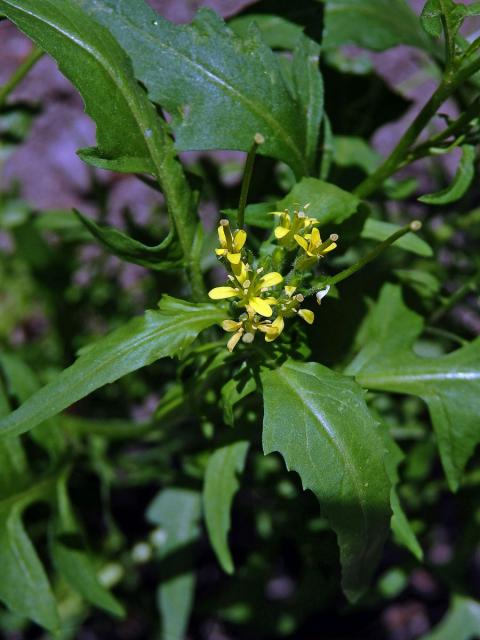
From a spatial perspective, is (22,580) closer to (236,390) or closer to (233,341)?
(236,390)

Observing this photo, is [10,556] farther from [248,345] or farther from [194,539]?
[248,345]

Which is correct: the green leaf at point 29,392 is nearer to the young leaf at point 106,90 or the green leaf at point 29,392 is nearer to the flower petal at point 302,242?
the young leaf at point 106,90

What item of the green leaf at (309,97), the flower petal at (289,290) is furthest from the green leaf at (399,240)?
the flower petal at (289,290)

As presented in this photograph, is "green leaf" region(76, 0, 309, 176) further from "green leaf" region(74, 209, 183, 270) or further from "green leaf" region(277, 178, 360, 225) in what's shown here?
"green leaf" region(74, 209, 183, 270)

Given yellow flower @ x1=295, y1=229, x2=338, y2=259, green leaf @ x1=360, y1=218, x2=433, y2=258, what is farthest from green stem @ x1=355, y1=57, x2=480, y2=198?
yellow flower @ x1=295, y1=229, x2=338, y2=259

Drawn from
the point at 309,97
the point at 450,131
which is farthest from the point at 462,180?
the point at 309,97
